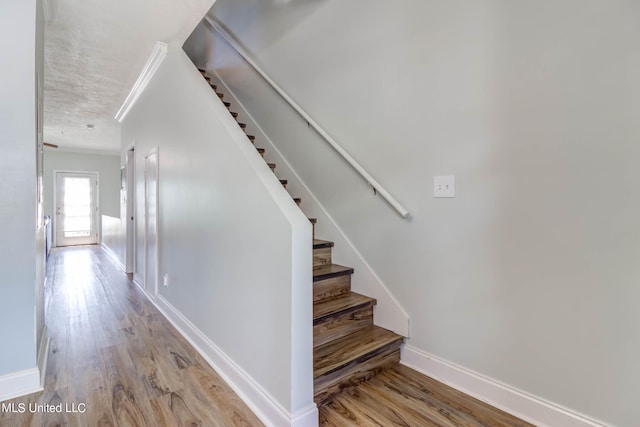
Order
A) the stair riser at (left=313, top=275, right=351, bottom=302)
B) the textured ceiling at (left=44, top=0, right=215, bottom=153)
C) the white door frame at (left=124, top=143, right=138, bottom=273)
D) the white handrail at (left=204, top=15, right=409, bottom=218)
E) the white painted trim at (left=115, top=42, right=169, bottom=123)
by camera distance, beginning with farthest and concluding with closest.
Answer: the white door frame at (left=124, top=143, right=138, bottom=273)
the white painted trim at (left=115, top=42, right=169, bottom=123)
the textured ceiling at (left=44, top=0, right=215, bottom=153)
the stair riser at (left=313, top=275, right=351, bottom=302)
the white handrail at (left=204, top=15, right=409, bottom=218)

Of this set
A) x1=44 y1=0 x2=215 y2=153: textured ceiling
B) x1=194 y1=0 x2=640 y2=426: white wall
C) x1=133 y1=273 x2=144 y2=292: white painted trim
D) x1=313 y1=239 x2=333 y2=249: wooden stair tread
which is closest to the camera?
x1=194 y1=0 x2=640 y2=426: white wall

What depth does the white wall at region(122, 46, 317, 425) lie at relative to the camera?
1.44 meters

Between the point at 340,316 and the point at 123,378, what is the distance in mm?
1404

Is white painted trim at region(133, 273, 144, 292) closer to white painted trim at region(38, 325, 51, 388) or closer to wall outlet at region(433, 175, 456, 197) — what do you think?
white painted trim at region(38, 325, 51, 388)

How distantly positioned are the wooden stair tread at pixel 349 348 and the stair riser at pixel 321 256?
2.06ft

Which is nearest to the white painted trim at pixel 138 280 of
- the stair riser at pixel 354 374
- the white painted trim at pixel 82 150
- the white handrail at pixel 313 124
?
the white handrail at pixel 313 124

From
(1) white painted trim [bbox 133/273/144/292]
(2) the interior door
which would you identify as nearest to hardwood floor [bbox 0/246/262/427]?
(2) the interior door

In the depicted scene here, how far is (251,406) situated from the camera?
1665 mm

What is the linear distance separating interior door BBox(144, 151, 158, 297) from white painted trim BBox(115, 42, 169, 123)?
0.86 m

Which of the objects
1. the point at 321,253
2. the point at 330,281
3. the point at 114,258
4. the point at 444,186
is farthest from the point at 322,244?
the point at 114,258

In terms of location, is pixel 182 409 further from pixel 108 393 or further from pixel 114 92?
pixel 114 92

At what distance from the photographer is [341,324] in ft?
6.82

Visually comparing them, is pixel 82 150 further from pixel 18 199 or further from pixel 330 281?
pixel 330 281

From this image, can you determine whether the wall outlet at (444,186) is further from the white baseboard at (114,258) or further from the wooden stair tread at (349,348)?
the white baseboard at (114,258)
